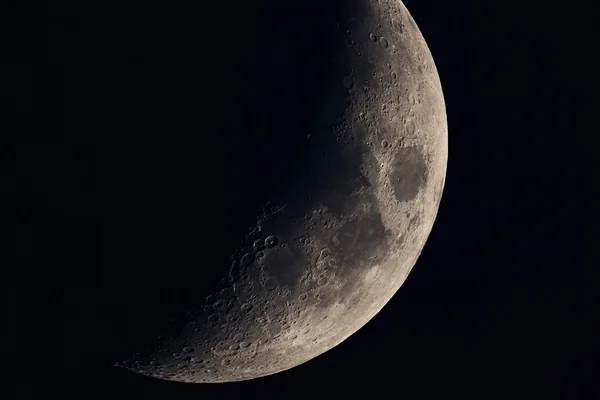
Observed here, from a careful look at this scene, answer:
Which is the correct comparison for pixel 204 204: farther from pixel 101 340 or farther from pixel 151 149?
pixel 101 340

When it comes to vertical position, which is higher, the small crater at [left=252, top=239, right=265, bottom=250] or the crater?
the crater

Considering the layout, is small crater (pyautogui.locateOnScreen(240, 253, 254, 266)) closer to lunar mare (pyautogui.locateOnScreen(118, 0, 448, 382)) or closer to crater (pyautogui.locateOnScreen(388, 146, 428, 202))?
lunar mare (pyautogui.locateOnScreen(118, 0, 448, 382))

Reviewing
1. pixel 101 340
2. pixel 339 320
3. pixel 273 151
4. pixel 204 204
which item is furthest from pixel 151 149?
pixel 339 320

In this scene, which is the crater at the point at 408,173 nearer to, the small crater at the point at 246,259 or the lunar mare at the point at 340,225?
the lunar mare at the point at 340,225

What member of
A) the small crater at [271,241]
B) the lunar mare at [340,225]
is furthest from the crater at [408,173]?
the small crater at [271,241]

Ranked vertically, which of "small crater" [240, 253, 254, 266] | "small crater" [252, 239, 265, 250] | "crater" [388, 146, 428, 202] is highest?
"crater" [388, 146, 428, 202]

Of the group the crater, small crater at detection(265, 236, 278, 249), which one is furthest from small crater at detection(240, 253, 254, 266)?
the crater

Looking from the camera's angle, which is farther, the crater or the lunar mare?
the crater

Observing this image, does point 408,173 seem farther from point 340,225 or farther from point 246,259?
point 246,259

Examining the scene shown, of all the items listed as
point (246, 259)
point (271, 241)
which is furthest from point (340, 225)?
point (246, 259)

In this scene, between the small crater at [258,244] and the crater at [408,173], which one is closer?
the small crater at [258,244]
